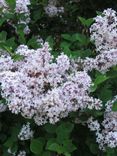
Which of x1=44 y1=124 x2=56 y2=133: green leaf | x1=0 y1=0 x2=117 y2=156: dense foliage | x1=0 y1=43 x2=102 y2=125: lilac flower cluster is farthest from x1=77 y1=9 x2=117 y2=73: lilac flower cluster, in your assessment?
x1=44 y1=124 x2=56 y2=133: green leaf

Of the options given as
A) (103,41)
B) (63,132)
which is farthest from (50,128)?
(103,41)

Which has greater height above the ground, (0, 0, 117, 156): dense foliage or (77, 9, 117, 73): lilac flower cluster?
(77, 9, 117, 73): lilac flower cluster

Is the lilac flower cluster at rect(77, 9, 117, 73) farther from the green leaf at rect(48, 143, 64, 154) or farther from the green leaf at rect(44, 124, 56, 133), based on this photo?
the green leaf at rect(48, 143, 64, 154)

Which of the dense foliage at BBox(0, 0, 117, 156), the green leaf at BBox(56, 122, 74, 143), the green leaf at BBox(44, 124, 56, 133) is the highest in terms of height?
the dense foliage at BBox(0, 0, 117, 156)

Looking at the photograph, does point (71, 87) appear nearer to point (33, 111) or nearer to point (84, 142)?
point (33, 111)

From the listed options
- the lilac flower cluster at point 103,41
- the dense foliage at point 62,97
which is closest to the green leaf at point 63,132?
the dense foliage at point 62,97

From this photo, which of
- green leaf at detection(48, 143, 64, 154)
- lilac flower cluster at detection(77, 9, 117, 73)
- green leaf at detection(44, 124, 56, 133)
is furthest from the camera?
lilac flower cluster at detection(77, 9, 117, 73)

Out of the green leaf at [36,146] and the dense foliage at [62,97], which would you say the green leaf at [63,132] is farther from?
the green leaf at [36,146]

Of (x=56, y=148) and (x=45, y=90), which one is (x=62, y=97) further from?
(x=56, y=148)
